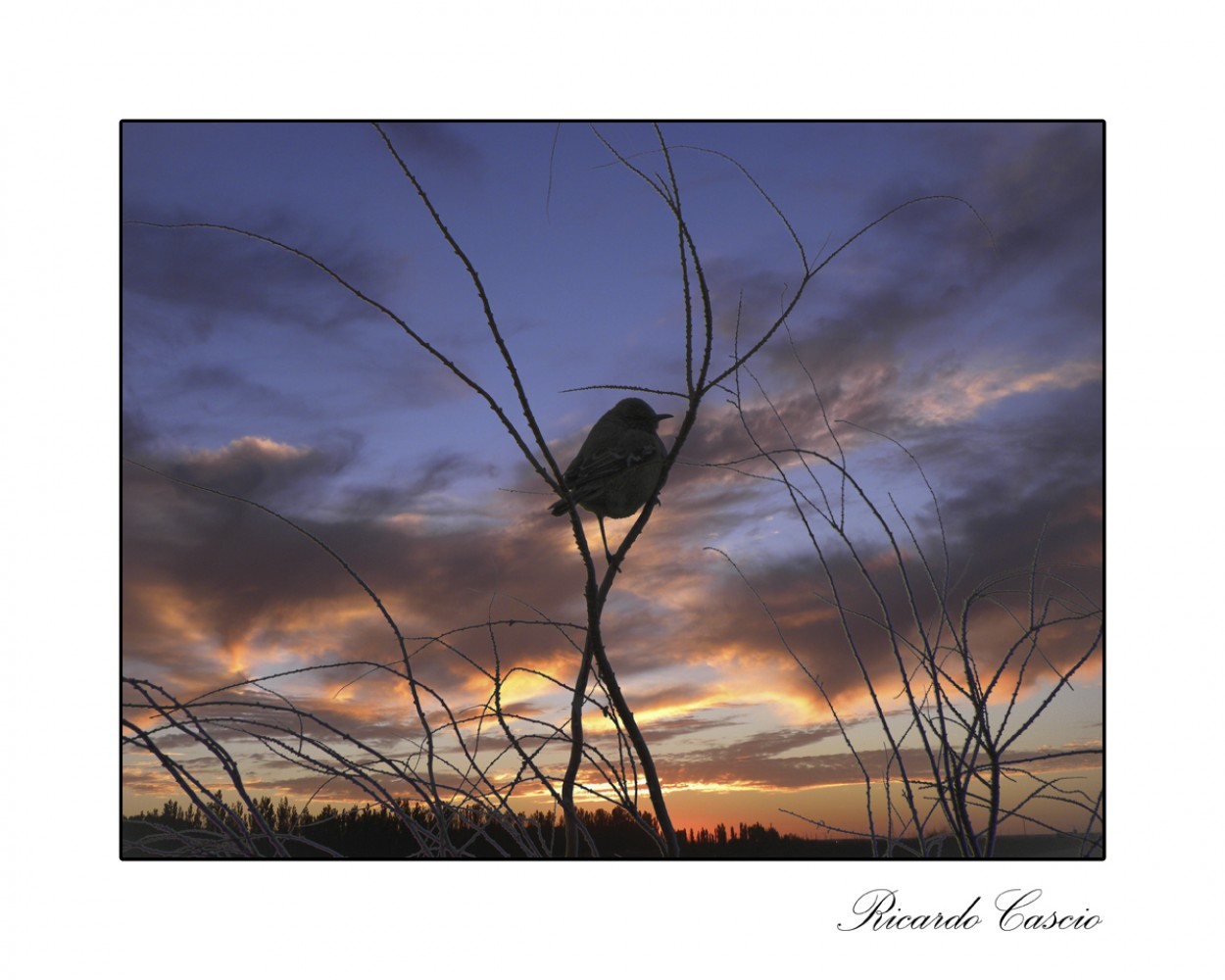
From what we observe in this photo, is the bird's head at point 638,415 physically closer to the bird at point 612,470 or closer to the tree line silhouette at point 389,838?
the bird at point 612,470

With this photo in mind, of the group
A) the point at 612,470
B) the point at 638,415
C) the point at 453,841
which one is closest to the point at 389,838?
the point at 453,841

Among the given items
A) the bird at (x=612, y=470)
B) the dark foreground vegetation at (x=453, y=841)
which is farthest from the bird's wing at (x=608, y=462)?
the dark foreground vegetation at (x=453, y=841)

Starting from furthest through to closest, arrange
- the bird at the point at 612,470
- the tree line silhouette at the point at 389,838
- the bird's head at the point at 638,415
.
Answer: the bird's head at the point at 638,415
the bird at the point at 612,470
the tree line silhouette at the point at 389,838

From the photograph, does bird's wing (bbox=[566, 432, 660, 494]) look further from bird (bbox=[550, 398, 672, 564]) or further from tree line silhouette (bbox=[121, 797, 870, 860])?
tree line silhouette (bbox=[121, 797, 870, 860])

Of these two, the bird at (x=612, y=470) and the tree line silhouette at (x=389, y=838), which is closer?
the tree line silhouette at (x=389, y=838)

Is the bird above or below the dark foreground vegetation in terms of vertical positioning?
above

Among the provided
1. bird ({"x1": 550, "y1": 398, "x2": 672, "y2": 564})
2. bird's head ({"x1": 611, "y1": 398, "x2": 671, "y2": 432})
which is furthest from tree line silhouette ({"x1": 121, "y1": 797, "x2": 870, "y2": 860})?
bird's head ({"x1": 611, "y1": 398, "x2": 671, "y2": 432})

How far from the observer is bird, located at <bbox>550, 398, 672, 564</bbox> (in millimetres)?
2398

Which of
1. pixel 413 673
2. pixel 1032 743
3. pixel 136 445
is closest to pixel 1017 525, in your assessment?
pixel 1032 743

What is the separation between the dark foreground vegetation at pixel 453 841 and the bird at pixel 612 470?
0.69 meters

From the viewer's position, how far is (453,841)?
2.27 meters

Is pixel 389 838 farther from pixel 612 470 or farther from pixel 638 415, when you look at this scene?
pixel 638 415

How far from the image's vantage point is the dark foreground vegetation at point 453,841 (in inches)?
89.1

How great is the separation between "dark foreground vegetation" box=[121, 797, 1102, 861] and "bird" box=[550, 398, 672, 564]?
694 mm
